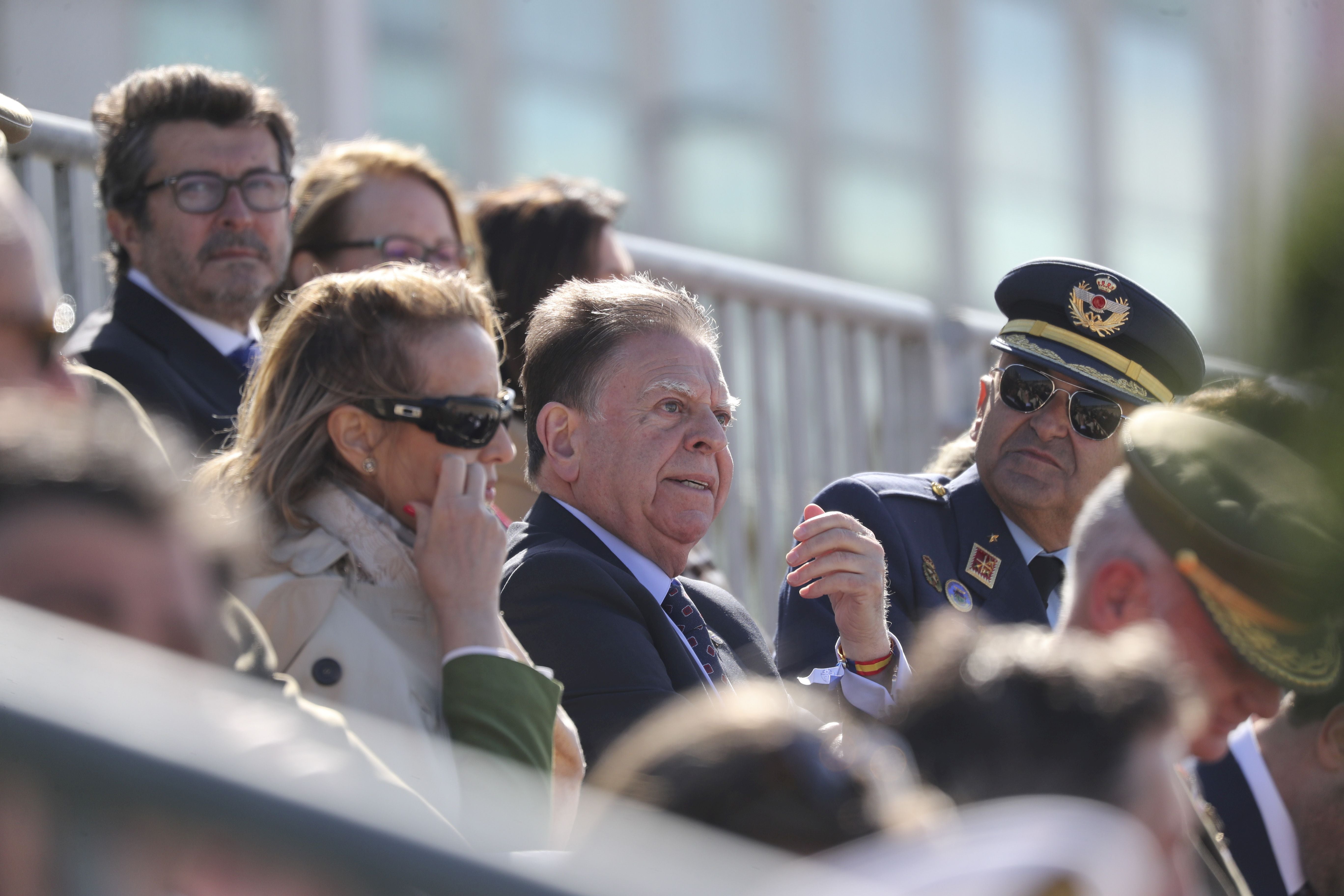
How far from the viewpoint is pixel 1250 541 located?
2090 mm

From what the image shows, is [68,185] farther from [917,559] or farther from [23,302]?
[23,302]

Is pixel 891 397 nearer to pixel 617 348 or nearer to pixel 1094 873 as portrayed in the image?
pixel 617 348

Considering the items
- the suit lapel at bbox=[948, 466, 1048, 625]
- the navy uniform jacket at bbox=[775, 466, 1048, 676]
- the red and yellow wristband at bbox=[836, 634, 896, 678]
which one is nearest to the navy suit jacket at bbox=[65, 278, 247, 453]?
the navy uniform jacket at bbox=[775, 466, 1048, 676]

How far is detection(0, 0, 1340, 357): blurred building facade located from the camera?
21.7 ft

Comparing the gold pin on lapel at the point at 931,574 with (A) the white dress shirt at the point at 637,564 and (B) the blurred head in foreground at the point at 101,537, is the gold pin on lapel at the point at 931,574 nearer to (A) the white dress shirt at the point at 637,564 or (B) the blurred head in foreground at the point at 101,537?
(A) the white dress shirt at the point at 637,564

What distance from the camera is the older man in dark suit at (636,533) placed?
9.89ft

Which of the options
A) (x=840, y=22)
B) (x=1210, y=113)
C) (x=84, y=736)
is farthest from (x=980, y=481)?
(x=1210, y=113)

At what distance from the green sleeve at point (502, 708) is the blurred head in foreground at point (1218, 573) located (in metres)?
0.81

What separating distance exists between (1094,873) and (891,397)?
5.96 m

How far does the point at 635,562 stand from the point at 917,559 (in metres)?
0.77

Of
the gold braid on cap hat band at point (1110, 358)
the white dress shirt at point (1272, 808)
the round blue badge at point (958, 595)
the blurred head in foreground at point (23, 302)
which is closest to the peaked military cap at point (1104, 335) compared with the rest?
the gold braid on cap hat band at point (1110, 358)

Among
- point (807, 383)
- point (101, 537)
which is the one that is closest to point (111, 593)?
point (101, 537)

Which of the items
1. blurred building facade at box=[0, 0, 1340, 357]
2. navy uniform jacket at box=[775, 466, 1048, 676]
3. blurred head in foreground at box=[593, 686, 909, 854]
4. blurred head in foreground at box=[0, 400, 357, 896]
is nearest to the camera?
blurred head in foreground at box=[0, 400, 357, 896]

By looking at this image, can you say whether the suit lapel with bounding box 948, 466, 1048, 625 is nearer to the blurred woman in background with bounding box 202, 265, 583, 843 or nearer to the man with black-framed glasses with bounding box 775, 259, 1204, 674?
the man with black-framed glasses with bounding box 775, 259, 1204, 674
